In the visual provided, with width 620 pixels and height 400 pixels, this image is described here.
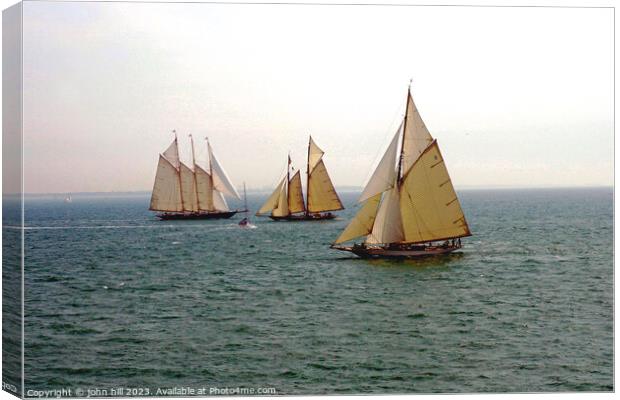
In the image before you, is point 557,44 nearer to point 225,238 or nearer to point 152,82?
point 152,82

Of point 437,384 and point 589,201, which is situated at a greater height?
point 589,201

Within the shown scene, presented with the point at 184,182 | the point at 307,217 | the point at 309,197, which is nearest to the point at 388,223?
the point at 184,182

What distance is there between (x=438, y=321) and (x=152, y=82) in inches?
291

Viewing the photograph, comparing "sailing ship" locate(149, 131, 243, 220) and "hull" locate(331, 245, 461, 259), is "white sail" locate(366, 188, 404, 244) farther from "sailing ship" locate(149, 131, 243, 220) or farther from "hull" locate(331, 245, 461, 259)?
"sailing ship" locate(149, 131, 243, 220)

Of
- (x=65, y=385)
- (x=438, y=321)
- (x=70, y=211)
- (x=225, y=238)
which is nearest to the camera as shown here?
(x=65, y=385)

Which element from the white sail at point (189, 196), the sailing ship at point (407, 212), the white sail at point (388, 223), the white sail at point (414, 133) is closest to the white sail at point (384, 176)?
the sailing ship at point (407, 212)

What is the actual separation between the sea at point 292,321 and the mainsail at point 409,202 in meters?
1.49

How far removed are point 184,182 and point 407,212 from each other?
6.56 m

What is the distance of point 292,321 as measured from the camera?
59.0ft

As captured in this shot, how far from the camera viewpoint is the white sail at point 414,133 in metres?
17.6

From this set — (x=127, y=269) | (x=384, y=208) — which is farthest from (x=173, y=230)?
(x=127, y=269)

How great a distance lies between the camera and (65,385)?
598 inches

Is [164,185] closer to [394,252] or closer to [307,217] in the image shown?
[394,252]

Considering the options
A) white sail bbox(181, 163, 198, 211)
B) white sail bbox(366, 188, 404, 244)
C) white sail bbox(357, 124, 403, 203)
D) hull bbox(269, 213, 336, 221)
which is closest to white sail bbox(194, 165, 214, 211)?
white sail bbox(181, 163, 198, 211)
